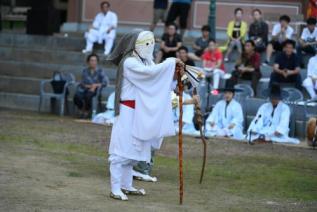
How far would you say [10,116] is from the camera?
56.9ft

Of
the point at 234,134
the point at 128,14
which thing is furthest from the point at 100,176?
the point at 128,14

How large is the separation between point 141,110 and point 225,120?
7214mm

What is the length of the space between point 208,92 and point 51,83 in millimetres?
3667

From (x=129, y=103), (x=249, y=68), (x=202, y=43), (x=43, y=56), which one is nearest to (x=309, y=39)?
(x=249, y=68)

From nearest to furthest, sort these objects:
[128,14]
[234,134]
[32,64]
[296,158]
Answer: [296,158], [234,134], [32,64], [128,14]

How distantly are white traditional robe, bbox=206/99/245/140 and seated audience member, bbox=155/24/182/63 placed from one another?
2397 mm

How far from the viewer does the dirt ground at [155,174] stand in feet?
30.0

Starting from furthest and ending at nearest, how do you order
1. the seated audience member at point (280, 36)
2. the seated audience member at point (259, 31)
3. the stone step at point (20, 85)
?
the stone step at point (20, 85) < the seated audience member at point (259, 31) < the seated audience member at point (280, 36)

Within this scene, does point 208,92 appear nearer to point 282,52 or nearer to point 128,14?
point 282,52

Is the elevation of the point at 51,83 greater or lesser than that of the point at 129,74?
lesser

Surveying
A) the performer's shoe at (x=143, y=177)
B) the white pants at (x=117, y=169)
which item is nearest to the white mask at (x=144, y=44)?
the white pants at (x=117, y=169)

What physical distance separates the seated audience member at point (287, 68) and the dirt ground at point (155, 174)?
229 cm

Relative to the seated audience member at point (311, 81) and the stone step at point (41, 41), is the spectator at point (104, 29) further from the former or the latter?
the seated audience member at point (311, 81)

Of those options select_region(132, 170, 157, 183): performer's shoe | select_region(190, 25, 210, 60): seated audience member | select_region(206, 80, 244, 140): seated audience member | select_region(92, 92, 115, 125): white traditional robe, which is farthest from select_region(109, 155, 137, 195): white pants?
select_region(190, 25, 210, 60): seated audience member
